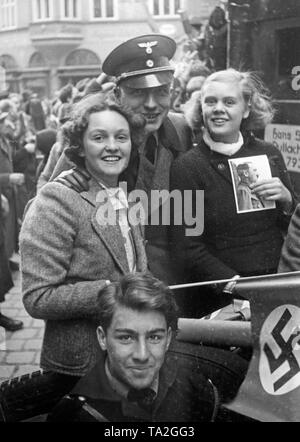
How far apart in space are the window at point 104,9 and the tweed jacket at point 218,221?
41 centimetres

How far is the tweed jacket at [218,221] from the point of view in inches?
71.3

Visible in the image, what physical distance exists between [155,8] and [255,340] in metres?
0.91

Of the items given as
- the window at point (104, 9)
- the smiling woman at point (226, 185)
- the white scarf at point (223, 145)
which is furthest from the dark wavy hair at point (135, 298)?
the window at point (104, 9)

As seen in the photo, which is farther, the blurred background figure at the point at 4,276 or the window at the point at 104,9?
the blurred background figure at the point at 4,276

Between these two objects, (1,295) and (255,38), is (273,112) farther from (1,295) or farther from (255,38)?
(1,295)

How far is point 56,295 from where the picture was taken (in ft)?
5.65

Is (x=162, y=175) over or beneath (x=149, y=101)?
beneath

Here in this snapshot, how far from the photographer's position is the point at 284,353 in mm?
1776

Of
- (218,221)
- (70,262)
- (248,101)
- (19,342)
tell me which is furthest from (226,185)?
(19,342)

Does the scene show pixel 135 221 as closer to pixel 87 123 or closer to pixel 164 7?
pixel 87 123

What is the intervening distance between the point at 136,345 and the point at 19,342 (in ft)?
1.25

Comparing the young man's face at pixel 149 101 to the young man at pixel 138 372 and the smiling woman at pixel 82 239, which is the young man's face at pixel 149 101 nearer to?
the smiling woman at pixel 82 239

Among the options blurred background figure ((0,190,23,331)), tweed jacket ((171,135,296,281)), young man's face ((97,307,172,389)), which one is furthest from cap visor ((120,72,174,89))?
young man's face ((97,307,172,389))
